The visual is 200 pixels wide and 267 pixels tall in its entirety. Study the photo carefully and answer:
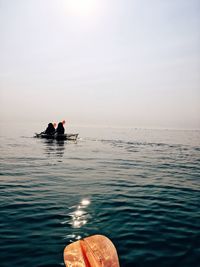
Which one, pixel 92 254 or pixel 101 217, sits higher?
pixel 92 254

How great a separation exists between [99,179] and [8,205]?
20.2ft

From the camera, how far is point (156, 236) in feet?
22.1

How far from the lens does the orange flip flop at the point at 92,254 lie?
4629mm

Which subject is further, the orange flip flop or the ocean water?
the ocean water

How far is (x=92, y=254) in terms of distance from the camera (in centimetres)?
477

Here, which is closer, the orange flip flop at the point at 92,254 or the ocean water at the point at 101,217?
the orange flip flop at the point at 92,254

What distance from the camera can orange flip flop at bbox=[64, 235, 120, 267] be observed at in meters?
4.63

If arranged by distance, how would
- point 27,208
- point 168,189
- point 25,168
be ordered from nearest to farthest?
point 27,208, point 168,189, point 25,168

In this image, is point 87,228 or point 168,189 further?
point 168,189

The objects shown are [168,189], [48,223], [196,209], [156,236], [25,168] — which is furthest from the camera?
[25,168]

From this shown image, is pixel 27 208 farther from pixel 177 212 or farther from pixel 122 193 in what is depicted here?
pixel 177 212

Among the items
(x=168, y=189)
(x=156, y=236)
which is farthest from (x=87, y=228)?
(x=168, y=189)

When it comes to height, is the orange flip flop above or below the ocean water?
above

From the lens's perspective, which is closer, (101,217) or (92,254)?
(92,254)
